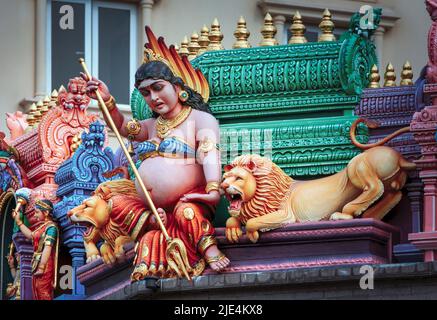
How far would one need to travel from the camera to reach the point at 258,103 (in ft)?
86.0

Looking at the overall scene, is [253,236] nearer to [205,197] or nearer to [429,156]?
[205,197]

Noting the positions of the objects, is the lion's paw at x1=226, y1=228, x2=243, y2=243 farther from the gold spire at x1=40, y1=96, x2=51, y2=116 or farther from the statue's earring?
the gold spire at x1=40, y1=96, x2=51, y2=116

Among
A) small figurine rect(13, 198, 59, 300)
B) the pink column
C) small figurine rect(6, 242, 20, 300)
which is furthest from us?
small figurine rect(6, 242, 20, 300)

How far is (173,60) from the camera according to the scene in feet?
85.7

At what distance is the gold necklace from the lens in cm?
2589

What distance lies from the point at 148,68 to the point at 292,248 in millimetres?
2335

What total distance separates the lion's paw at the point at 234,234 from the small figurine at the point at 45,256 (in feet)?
12.3

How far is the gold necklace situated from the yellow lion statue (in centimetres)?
83

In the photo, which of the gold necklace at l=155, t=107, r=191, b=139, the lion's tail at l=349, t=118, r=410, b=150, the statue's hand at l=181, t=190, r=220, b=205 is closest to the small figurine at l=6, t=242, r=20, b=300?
the gold necklace at l=155, t=107, r=191, b=139

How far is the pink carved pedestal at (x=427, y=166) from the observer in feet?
80.7

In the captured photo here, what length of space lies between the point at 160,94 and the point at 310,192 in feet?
5.92

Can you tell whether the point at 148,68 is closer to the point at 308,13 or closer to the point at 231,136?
the point at 231,136
